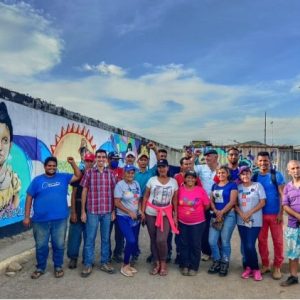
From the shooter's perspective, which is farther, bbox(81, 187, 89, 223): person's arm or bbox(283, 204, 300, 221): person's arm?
bbox(81, 187, 89, 223): person's arm

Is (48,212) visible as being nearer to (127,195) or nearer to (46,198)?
(46,198)

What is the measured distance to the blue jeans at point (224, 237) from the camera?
533cm

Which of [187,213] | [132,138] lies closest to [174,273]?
[187,213]

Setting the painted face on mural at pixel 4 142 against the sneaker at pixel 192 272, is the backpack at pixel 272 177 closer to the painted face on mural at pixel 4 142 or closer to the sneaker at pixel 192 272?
the sneaker at pixel 192 272

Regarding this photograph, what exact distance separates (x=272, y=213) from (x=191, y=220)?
1.13 m

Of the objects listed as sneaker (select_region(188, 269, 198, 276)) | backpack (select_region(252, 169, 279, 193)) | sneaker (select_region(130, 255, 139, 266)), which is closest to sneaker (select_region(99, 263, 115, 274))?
sneaker (select_region(130, 255, 139, 266))

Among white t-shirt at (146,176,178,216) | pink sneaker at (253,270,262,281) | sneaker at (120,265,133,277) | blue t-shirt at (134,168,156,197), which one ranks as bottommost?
sneaker at (120,265,133,277)

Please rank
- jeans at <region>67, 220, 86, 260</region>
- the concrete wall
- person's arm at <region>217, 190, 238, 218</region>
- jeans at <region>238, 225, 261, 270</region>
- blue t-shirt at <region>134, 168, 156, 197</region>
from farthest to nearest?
the concrete wall
blue t-shirt at <region>134, 168, 156, 197</region>
jeans at <region>67, 220, 86, 260</region>
person's arm at <region>217, 190, 238, 218</region>
jeans at <region>238, 225, 261, 270</region>

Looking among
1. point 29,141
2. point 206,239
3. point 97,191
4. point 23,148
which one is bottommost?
point 206,239

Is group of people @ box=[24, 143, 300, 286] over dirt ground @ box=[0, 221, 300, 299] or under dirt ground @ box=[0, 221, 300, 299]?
over

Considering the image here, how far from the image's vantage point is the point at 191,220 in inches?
211

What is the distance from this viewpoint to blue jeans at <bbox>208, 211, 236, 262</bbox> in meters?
5.33

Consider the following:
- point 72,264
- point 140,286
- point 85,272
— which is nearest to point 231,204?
point 140,286

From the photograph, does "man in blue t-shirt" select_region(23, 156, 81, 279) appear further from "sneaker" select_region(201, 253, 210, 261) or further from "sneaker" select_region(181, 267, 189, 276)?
"sneaker" select_region(201, 253, 210, 261)
